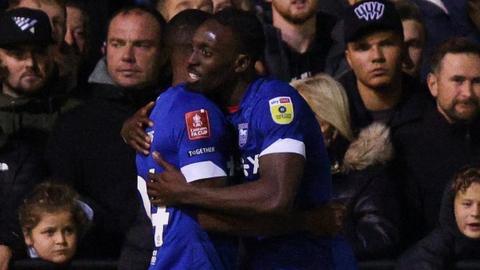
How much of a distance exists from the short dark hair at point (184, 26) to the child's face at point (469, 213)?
1.76 m

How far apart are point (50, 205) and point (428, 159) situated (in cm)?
205

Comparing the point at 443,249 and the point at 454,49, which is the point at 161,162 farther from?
the point at 454,49

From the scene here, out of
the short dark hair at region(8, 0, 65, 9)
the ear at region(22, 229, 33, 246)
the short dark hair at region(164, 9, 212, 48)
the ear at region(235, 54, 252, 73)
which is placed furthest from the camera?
the short dark hair at region(8, 0, 65, 9)

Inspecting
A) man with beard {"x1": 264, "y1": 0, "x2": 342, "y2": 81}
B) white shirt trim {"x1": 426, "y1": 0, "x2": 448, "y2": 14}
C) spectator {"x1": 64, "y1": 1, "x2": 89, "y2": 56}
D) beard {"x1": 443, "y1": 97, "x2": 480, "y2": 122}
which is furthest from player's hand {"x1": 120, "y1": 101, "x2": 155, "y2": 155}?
white shirt trim {"x1": 426, "y1": 0, "x2": 448, "y2": 14}

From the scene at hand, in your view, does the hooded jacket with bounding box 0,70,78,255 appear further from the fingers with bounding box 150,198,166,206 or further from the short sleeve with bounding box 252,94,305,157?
the short sleeve with bounding box 252,94,305,157

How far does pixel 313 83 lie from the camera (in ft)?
25.6

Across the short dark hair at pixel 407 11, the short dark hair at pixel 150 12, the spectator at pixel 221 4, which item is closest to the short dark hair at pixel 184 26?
the short dark hair at pixel 150 12

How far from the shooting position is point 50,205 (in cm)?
757

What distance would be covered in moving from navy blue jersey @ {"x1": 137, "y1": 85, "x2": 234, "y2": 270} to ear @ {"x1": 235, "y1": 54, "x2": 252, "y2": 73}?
20 cm

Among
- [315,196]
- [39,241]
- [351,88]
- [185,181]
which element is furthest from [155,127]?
[351,88]

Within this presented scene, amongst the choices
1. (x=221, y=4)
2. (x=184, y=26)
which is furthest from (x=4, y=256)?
(x=221, y=4)

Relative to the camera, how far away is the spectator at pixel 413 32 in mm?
9000

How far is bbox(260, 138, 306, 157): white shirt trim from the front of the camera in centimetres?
587

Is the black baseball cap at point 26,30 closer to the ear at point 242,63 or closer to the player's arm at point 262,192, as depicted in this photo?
the ear at point 242,63
